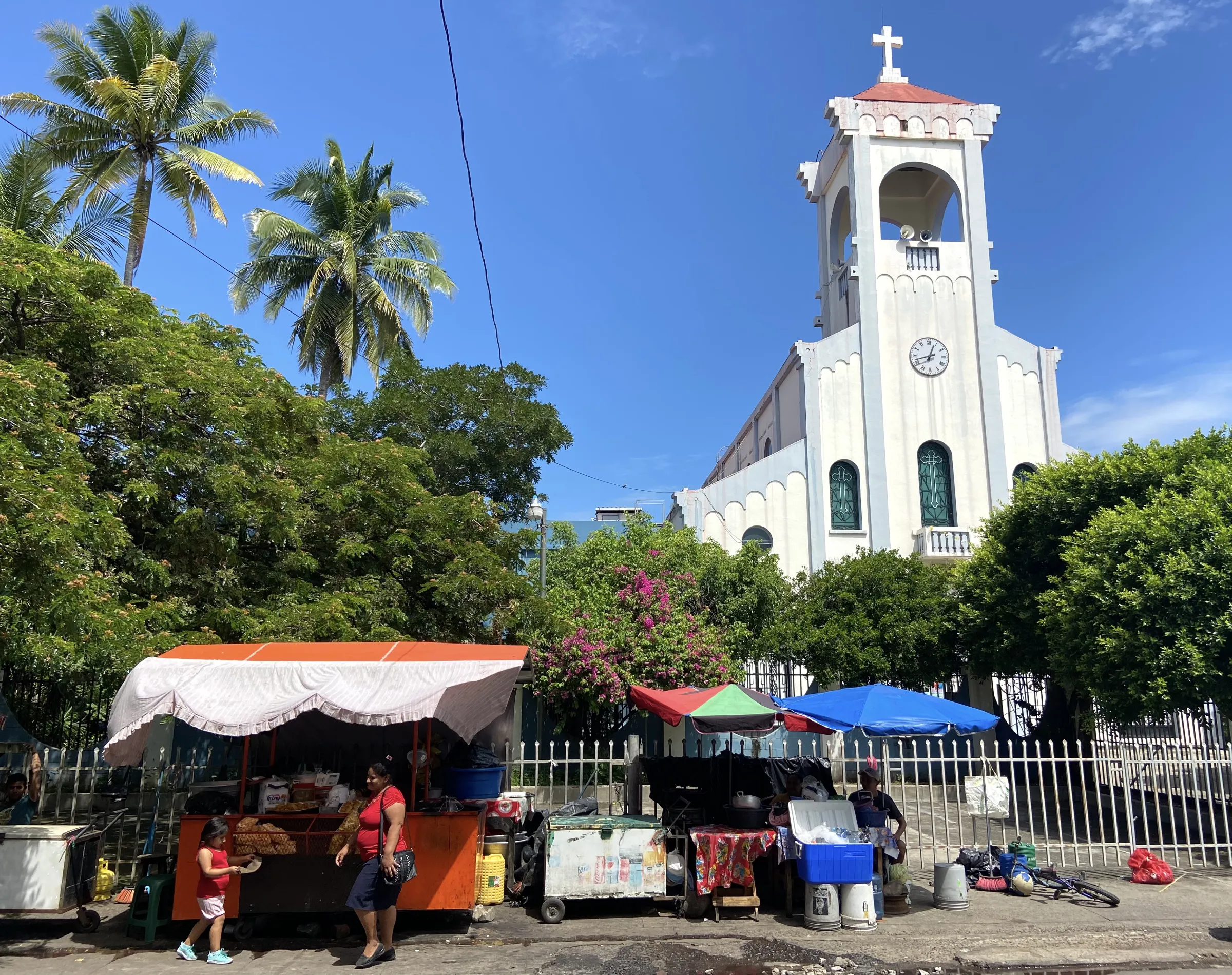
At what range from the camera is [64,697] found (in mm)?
13867

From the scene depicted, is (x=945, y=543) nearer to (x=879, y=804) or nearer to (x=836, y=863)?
(x=879, y=804)

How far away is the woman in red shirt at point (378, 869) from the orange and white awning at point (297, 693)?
0.71 metres

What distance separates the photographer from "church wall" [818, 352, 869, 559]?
82.8 ft

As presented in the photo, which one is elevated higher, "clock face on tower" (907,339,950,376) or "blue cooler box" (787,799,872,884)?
"clock face on tower" (907,339,950,376)

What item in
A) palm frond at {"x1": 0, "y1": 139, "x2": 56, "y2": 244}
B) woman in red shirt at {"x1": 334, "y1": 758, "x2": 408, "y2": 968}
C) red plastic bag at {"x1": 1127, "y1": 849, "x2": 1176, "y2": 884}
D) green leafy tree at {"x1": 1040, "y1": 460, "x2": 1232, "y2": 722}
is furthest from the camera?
palm frond at {"x1": 0, "y1": 139, "x2": 56, "y2": 244}

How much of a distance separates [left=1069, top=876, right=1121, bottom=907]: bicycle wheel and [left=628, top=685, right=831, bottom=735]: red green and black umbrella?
10.8 feet

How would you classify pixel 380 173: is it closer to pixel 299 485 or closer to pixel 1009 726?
pixel 299 485

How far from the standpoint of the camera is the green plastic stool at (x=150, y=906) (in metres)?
8.41

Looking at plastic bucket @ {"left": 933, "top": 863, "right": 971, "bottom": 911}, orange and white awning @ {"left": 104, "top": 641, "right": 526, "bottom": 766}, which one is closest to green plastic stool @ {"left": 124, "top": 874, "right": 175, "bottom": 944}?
orange and white awning @ {"left": 104, "top": 641, "right": 526, "bottom": 766}

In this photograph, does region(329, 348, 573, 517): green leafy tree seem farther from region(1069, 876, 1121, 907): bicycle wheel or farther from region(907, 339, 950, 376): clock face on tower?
region(1069, 876, 1121, 907): bicycle wheel

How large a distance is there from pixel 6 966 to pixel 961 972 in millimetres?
8449

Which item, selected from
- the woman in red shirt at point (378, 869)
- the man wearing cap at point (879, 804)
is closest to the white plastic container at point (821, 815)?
the man wearing cap at point (879, 804)

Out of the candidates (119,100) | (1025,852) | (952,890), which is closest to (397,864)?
(952,890)

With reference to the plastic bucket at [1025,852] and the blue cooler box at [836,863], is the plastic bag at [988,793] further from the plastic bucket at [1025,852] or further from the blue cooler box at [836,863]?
the blue cooler box at [836,863]
